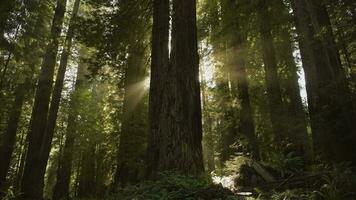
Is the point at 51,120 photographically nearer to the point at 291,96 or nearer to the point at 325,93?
the point at 291,96

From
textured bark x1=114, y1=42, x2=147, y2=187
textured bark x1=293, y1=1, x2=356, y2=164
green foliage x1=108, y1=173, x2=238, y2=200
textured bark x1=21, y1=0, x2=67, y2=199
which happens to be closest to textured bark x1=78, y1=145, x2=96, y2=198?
textured bark x1=21, y1=0, x2=67, y2=199

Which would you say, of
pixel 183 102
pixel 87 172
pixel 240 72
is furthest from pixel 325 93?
pixel 87 172

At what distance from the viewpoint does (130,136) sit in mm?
12789

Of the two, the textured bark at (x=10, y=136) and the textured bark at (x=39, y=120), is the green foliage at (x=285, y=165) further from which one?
the textured bark at (x=10, y=136)

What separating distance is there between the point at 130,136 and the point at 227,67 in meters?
5.12

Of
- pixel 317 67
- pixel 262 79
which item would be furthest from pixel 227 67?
pixel 317 67

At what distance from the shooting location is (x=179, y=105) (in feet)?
25.1

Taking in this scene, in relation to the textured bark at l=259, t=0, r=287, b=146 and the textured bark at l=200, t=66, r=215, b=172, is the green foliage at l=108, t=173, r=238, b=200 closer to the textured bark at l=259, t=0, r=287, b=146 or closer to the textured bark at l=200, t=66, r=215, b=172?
the textured bark at l=200, t=66, r=215, b=172

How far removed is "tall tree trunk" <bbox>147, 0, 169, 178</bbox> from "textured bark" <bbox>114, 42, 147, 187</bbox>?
7.00ft

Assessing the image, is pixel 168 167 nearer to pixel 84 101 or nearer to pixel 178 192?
pixel 178 192

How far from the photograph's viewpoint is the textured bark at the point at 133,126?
12266 mm

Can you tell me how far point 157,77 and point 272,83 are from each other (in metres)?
6.01

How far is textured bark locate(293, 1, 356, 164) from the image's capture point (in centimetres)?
751

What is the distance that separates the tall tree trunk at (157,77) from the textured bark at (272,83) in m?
4.32
